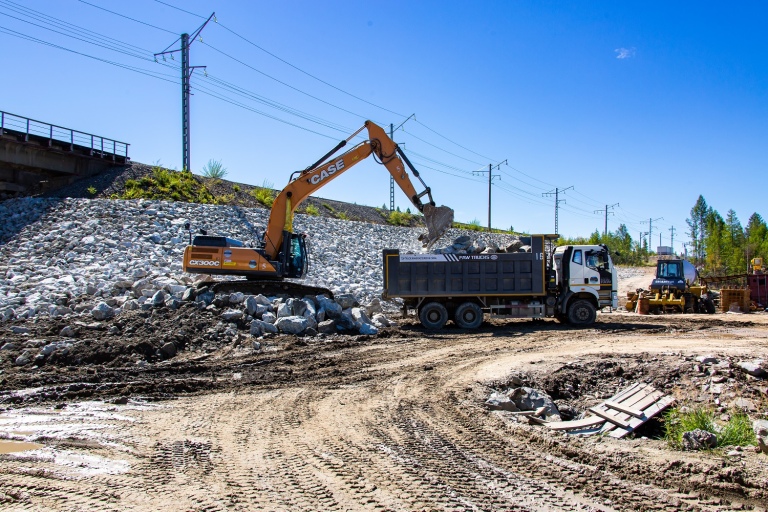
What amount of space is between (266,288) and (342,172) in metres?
4.33

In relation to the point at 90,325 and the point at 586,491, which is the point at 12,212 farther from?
the point at 586,491

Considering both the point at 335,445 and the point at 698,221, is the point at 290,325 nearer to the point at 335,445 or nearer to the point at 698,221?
the point at 335,445

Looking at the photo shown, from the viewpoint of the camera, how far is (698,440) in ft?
18.4

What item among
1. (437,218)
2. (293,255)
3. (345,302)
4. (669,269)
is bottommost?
(345,302)

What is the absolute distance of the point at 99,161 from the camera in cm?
2809

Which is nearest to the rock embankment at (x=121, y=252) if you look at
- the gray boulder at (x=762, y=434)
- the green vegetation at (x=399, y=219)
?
the green vegetation at (x=399, y=219)

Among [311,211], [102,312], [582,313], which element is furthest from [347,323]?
[311,211]

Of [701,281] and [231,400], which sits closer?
[231,400]

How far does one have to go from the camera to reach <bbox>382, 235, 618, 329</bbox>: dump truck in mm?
16125

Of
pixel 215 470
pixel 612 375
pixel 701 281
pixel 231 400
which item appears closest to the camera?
pixel 215 470

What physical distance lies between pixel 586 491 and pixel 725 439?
2432 millimetres

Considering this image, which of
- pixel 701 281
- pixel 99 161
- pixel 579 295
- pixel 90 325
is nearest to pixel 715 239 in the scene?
pixel 701 281

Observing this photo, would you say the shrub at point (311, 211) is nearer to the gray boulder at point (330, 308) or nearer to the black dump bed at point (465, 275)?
the black dump bed at point (465, 275)

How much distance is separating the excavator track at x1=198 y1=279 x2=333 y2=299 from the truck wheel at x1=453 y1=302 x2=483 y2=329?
4062 millimetres
